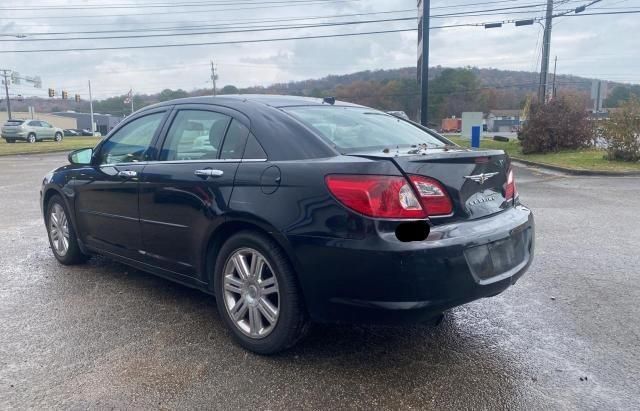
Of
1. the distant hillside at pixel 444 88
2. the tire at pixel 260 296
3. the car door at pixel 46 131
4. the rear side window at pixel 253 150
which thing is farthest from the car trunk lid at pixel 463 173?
the car door at pixel 46 131

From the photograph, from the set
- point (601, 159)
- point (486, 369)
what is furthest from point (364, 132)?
point (601, 159)

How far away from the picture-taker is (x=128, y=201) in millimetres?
4215

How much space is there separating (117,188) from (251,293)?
5.69 feet

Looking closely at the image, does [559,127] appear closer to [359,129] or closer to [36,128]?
[359,129]

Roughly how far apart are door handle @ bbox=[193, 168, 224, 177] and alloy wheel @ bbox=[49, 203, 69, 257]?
2328mm

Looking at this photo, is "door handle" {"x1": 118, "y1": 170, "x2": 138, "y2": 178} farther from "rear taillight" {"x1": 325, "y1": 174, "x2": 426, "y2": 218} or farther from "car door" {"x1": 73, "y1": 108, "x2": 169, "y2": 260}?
"rear taillight" {"x1": 325, "y1": 174, "x2": 426, "y2": 218}

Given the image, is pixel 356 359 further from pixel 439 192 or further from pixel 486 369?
pixel 439 192

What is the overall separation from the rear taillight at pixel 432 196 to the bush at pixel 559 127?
17524mm

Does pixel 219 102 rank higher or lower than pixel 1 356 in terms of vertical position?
higher

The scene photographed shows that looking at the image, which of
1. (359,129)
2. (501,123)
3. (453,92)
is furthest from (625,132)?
(501,123)

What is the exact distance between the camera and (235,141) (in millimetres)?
3535

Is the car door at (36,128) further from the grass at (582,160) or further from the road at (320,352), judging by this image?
the road at (320,352)

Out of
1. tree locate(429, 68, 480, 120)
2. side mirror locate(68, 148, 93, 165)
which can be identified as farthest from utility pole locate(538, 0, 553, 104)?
tree locate(429, 68, 480, 120)

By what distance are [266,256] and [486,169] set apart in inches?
56.4
